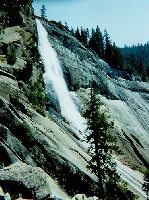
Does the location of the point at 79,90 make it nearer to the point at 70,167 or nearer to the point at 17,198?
the point at 70,167

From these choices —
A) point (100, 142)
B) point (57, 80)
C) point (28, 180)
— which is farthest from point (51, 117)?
point (28, 180)

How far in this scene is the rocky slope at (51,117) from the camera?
73.5 feet

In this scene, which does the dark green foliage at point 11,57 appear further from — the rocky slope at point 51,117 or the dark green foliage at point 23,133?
the dark green foliage at point 23,133

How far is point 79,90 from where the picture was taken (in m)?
69.8

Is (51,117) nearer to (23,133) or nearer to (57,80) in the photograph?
(23,133)

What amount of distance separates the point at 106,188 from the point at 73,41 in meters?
58.4

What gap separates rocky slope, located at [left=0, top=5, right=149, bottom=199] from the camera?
22.4 meters

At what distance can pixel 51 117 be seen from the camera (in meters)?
46.0

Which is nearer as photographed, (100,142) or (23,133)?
(23,133)

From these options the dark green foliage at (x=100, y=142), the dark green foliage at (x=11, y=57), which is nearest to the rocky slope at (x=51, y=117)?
the dark green foliage at (x=11, y=57)

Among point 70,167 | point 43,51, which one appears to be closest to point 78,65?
point 43,51

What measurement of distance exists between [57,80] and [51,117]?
19.0 metres

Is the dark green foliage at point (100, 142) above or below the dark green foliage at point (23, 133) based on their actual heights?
below

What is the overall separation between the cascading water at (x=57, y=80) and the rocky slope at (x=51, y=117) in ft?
6.97
